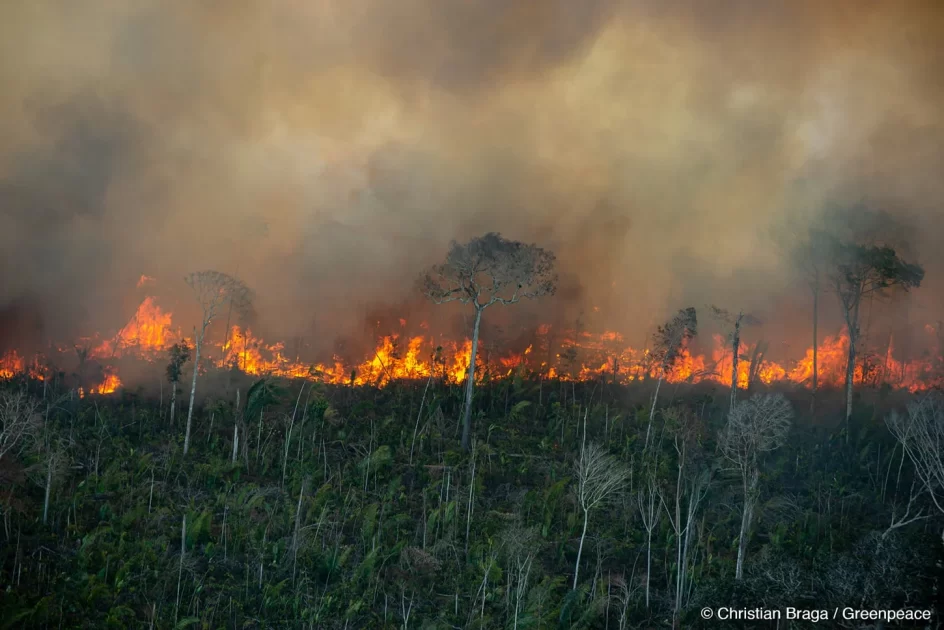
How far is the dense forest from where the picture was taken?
1320 inches

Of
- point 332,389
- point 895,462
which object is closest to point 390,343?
point 332,389

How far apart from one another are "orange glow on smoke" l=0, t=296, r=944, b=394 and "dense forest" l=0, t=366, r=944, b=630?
7.89m

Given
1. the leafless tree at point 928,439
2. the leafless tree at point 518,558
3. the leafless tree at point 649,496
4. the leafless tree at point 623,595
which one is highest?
the leafless tree at point 928,439

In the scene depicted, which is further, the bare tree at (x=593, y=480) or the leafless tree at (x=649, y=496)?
the leafless tree at (x=649, y=496)

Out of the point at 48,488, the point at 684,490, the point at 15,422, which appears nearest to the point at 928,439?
the point at 684,490

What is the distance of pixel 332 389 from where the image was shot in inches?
2525

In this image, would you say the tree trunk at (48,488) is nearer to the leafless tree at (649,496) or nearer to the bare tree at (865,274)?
the leafless tree at (649,496)

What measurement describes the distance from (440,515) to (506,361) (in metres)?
32.5

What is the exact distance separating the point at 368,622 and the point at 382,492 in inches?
480

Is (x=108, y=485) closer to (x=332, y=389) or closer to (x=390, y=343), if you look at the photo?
(x=332, y=389)

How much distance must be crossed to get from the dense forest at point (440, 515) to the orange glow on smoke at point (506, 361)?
25.9ft

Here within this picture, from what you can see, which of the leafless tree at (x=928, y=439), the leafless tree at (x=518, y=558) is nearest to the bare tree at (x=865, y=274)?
the leafless tree at (x=928, y=439)

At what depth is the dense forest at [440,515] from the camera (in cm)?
3353

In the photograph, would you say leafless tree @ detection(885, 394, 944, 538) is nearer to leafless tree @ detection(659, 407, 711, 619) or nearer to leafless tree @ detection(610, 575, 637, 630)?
leafless tree @ detection(659, 407, 711, 619)
